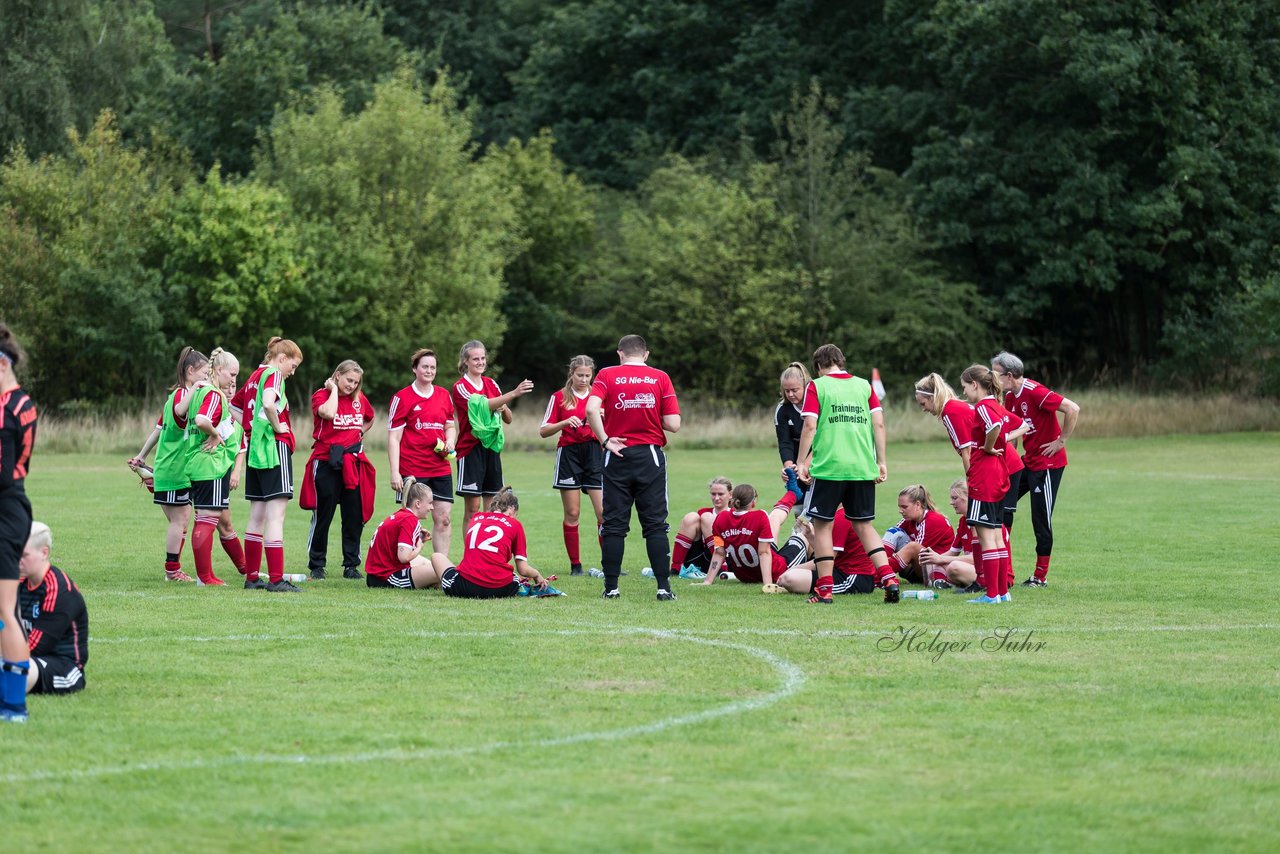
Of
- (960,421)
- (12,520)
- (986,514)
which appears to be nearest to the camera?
(12,520)

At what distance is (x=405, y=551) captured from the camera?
12664 millimetres

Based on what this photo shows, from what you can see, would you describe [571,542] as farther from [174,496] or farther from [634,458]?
[174,496]

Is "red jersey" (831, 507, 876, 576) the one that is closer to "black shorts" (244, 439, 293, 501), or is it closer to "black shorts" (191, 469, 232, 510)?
"black shorts" (244, 439, 293, 501)

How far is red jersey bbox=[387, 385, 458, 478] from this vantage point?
13555 mm

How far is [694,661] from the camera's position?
9.01 metres

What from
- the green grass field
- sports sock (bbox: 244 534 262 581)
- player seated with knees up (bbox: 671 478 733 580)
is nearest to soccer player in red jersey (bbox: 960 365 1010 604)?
the green grass field

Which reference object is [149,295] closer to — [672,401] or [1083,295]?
[1083,295]

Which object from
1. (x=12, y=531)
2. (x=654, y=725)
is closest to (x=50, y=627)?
(x=12, y=531)

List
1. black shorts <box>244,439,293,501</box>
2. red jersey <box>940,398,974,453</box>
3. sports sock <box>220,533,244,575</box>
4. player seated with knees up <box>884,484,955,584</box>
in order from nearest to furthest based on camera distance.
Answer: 1. red jersey <box>940,398,974,453</box>
2. black shorts <box>244,439,293,501</box>
3. player seated with knees up <box>884,484,955,584</box>
4. sports sock <box>220,533,244,575</box>

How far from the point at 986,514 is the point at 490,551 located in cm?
371

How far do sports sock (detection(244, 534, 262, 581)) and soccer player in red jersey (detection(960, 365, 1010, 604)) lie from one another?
5569 mm

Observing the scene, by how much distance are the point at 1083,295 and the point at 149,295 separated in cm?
2925

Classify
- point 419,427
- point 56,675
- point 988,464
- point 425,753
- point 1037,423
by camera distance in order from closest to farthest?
1. point 425,753
2. point 56,675
3. point 988,464
4. point 1037,423
5. point 419,427

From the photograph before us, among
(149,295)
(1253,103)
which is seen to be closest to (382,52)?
(149,295)
